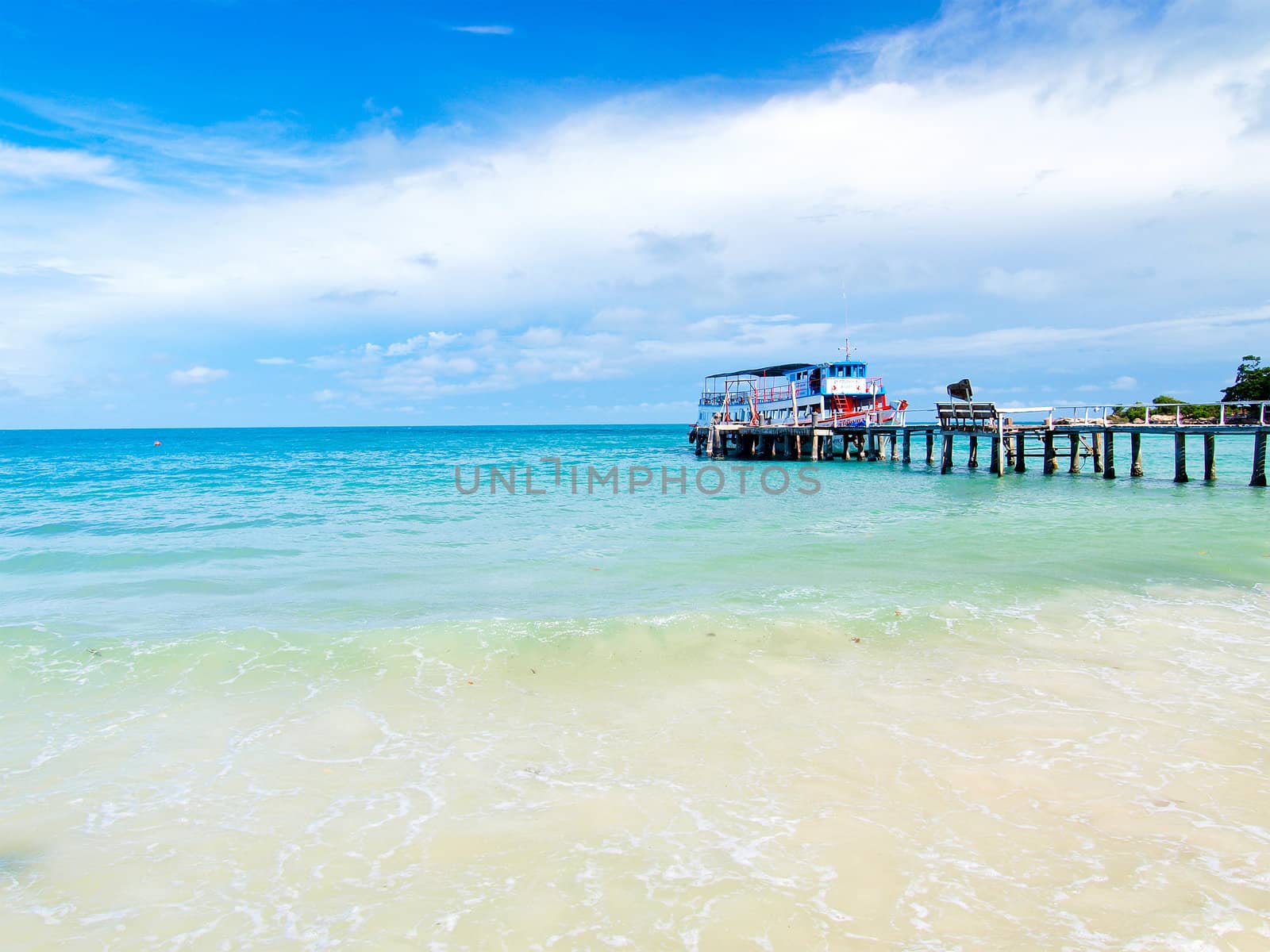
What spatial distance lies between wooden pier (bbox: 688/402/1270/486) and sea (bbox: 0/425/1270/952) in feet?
56.6

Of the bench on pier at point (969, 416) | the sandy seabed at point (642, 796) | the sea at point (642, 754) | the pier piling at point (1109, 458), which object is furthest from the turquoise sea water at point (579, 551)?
the bench on pier at point (969, 416)

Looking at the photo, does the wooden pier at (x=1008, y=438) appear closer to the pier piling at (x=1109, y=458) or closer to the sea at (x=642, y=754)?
the pier piling at (x=1109, y=458)

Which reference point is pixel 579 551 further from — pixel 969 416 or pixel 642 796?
pixel 969 416

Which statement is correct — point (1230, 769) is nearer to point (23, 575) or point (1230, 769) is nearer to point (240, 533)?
point (23, 575)

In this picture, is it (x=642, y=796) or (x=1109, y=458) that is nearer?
(x=642, y=796)

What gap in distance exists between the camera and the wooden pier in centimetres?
2945

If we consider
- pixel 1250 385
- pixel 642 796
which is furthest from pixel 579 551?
pixel 1250 385

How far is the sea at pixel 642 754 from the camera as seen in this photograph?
14.1ft

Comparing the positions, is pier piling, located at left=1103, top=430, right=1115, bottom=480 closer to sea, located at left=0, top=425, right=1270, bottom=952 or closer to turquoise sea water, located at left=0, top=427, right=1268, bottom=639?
turquoise sea water, located at left=0, top=427, right=1268, bottom=639

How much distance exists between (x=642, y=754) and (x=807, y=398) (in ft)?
147

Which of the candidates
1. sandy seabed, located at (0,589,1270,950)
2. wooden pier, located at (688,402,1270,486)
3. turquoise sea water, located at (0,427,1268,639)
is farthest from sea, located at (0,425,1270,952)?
wooden pier, located at (688,402,1270,486)

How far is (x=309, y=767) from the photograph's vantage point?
20.0 ft

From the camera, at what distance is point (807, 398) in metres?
49.2

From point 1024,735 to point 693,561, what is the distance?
8.74 meters
